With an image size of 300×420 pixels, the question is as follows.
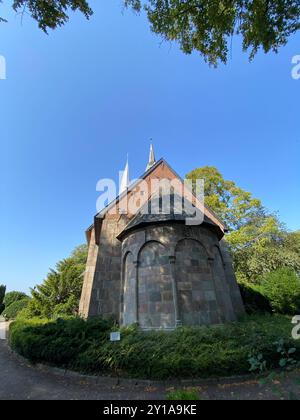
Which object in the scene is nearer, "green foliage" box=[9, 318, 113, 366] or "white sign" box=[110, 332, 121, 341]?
"green foliage" box=[9, 318, 113, 366]

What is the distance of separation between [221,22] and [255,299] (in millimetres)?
15950

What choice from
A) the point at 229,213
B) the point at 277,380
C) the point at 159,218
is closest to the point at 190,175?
the point at 229,213

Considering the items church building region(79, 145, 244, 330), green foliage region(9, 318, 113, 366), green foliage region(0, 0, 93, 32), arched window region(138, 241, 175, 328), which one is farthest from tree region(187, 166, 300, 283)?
green foliage region(0, 0, 93, 32)

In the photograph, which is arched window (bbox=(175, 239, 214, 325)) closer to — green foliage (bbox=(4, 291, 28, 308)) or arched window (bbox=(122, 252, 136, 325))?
arched window (bbox=(122, 252, 136, 325))

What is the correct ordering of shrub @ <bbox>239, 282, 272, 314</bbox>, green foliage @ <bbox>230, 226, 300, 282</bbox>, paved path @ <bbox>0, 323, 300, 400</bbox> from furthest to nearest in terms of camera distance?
green foliage @ <bbox>230, 226, 300, 282</bbox> → shrub @ <bbox>239, 282, 272, 314</bbox> → paved path @ <bbox>0, 323, 300, 400</bbox>

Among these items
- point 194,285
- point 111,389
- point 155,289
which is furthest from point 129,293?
point 111,389

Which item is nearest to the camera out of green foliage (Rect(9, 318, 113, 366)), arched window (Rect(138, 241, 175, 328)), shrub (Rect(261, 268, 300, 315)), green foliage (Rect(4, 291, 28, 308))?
green foliage (Rect(9, 318, 113, 366))

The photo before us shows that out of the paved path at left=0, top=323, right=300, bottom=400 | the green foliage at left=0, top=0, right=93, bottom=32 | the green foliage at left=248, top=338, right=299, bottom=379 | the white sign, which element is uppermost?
the green foliage at left=0, top=0, right=93, bottom=32

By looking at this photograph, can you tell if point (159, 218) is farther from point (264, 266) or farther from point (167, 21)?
point (264, 266)

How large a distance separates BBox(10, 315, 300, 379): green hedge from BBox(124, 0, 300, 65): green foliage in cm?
878

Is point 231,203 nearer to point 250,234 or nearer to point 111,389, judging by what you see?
point 250,234

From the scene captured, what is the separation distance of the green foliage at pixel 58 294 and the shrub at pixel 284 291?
42.5 feet

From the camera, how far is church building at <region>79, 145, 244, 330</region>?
8.95m

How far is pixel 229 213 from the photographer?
1008 inches
